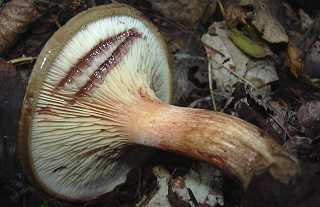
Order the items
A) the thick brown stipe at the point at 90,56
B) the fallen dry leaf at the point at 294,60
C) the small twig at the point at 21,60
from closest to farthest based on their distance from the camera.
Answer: the thick brown stipe at the point at 90,56 < the small twig at the point at 21,60 < the fallen dry leaf at the point at 294,60

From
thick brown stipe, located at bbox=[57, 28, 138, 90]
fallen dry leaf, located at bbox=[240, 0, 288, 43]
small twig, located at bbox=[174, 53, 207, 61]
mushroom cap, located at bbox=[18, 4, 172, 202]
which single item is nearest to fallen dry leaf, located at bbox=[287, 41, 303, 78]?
fallen dry leaf, located at bbox=[240, 0, 288, 43]

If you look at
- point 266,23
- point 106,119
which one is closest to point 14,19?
point 106,119

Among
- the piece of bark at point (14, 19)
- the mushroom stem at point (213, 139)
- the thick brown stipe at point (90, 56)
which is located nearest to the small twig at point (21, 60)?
the piece of bark at point (14, 19)

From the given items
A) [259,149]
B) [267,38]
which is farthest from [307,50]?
[259,149]

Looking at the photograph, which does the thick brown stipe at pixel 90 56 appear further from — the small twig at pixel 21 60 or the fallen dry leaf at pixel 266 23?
the fallen dry leaf at pixel 266 23

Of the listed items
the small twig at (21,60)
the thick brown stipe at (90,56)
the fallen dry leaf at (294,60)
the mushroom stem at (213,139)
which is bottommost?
the fallen dry leaf at (294,60)

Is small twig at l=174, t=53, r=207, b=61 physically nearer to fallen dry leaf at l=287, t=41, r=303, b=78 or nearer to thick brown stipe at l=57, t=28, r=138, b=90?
fallen dry leaf at l=287, t=41, r=303, b=78
